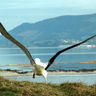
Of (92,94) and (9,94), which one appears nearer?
(9,94)

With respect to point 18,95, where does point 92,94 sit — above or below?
below

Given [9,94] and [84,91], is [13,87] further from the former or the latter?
[84,91]

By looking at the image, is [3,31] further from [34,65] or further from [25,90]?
[25,90]

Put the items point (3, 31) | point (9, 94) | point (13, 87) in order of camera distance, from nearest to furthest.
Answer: point (3, 31)
point (9, 94)
point (13, 87)

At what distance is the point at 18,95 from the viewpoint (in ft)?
Answer: 27.5

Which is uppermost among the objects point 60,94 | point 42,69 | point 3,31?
point 3,31

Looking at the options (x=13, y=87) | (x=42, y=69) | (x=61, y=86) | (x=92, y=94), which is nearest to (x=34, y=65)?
(x=42, y=69)

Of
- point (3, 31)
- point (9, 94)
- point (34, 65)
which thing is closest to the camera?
point (3, 31)

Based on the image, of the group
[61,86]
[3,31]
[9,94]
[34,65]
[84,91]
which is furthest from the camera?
[61,86]

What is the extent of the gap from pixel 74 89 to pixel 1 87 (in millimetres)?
2322

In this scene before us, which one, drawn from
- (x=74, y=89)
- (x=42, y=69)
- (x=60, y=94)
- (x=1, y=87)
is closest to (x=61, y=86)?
(x=74, y=89)

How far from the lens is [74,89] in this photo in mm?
10305

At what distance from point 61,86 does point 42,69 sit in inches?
124

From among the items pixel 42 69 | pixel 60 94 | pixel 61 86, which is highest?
pixel 42 69
